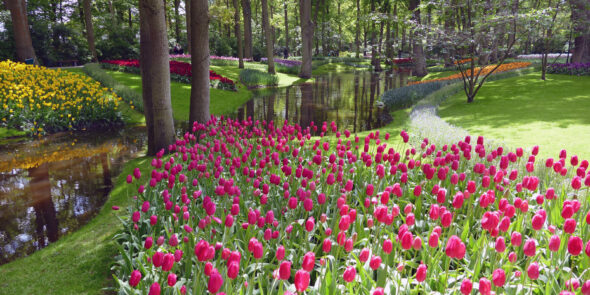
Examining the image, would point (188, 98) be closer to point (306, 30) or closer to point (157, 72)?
point (157, 72)

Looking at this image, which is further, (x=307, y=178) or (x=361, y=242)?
(x=307, y=178)

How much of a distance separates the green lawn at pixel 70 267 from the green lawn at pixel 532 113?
7814mm

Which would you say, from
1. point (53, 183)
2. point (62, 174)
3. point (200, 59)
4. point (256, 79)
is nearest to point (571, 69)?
point (256, 79)

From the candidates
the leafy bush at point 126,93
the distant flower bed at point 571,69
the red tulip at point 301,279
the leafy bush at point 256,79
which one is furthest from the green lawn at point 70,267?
the distant flower bed at point 571,69

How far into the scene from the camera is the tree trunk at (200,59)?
9062 millimetres

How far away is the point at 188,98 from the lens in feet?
55.2

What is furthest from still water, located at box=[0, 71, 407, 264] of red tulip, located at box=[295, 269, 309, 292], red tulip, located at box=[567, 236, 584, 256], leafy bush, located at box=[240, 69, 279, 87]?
leafy bush, located at box=[240, 69, 279, 87]

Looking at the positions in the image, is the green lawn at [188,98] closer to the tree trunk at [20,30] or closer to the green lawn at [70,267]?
the tree trunk at [20,30]

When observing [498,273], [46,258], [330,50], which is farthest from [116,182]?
[330,50]

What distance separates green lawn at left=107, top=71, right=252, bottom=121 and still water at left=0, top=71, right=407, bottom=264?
101 centimetres

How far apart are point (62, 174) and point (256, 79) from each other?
56.8ft

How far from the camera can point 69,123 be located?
11391 millimetres

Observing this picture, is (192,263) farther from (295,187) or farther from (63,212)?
(63,212)

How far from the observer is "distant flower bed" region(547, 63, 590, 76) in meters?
19.6
